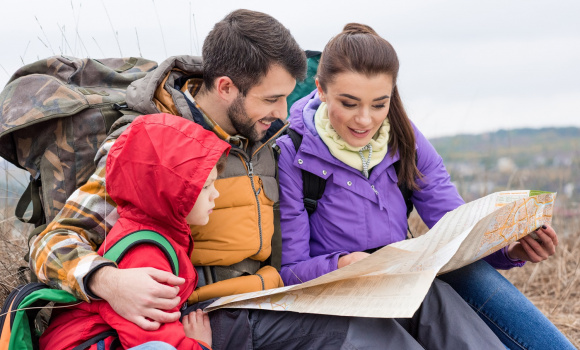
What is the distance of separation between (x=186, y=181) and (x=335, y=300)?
22.4 inches

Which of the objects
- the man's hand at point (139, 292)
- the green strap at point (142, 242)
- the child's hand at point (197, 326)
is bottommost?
the child's hand at point (197, 326)

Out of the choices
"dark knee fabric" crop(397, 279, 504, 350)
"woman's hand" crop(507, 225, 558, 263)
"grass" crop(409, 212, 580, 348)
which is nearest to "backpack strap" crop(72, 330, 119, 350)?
→ "dark knee fabric" crop(397, 279, 504, 350)

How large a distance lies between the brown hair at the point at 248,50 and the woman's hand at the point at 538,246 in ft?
3.39

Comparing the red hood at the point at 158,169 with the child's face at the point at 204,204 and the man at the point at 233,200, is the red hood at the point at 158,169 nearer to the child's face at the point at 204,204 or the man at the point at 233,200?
the child's face at the point at 204,204

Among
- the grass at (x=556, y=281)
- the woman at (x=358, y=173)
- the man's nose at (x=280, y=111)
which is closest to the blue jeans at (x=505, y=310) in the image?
the woman at (x=358, y=173)

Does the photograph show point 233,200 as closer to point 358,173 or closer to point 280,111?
point 280,111

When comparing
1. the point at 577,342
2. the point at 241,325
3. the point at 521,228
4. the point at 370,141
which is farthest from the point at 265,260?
the point at 577,342

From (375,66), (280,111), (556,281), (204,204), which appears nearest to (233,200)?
(204,204)

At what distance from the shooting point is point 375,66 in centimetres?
243

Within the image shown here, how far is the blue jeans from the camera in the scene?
7.43ft

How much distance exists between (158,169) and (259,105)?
1.90 ft

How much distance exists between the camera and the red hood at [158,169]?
1.87 m

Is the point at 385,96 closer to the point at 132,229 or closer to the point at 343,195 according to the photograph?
the point at 343,195

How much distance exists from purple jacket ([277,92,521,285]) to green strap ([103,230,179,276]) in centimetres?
65
